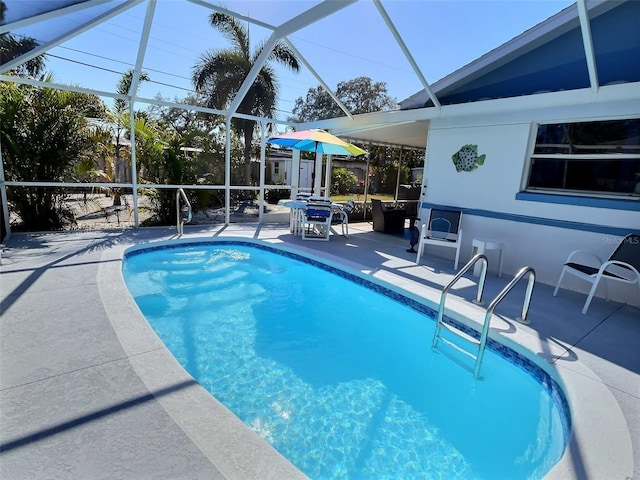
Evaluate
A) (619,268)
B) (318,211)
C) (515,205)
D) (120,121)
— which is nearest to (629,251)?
(619,268)

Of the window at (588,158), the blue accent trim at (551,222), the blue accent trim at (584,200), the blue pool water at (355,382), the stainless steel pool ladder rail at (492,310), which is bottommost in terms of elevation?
the blue pool water at (355,382)

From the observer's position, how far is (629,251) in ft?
15.8

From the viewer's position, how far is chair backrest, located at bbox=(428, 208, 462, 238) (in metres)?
7.00

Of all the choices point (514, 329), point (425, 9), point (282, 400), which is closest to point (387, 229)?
point (425, 9)

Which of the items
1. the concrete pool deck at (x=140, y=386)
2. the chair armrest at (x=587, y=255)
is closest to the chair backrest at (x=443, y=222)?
the concrete pool deck at (x=140, y=386)

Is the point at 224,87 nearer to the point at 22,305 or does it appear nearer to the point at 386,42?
the point at 386,42

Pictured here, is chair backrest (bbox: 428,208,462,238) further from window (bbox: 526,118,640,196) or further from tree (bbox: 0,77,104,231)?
tree (bbox: 0,77,104,231)

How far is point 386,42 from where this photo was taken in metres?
7.45

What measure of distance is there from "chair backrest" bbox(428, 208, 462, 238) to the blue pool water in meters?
2.26

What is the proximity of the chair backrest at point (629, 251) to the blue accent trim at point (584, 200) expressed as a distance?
19.7 inches

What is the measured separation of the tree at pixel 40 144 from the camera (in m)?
7.00

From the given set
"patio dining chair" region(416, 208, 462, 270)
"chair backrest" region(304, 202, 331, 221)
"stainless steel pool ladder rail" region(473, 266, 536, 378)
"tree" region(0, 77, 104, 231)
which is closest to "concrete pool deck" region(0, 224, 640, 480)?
"stainless steel pool ladder rail" region(473, 266, 536, 378)

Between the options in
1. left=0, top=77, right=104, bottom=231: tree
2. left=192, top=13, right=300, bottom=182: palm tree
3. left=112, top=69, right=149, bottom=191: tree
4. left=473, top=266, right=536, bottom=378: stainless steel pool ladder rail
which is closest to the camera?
left=473, top=266, right=536, bottom=378: stainless steel pool ladder rail

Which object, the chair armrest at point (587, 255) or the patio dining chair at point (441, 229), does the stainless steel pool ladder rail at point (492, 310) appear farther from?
the patio dining chair at point (441, 229)
